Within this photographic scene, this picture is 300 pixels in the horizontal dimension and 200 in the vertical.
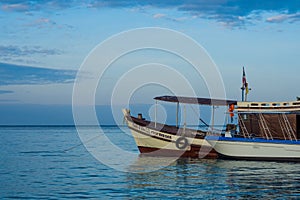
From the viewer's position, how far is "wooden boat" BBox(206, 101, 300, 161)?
3089 cm

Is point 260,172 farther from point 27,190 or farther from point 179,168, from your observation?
point 27,190

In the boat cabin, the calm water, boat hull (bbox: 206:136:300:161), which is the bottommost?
the calm water

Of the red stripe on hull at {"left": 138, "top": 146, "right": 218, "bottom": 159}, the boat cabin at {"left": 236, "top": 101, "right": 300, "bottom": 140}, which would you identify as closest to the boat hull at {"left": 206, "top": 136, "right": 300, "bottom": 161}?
the boat cabin at {"left": 236, "top": 101, "right": 300, "bottom": 140}

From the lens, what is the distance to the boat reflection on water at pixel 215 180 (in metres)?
20.6

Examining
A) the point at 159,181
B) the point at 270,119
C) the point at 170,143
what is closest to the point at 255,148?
the point at 270,119

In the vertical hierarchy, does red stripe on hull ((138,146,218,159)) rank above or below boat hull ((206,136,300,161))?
below

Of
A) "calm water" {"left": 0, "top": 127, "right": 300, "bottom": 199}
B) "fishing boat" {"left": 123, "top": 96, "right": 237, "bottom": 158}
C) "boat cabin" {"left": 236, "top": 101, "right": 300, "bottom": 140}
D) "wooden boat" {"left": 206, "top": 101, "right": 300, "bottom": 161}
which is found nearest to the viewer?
"calm water" {"left": 0, "top": 127, "right": 300, "bottom": 199}

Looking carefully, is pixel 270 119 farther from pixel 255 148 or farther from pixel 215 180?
pixel 215 180

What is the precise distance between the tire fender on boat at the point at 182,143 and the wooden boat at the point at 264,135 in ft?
7.02

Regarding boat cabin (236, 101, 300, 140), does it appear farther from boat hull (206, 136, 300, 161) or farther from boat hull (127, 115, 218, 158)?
boat hull (127, 115, 218, 158)

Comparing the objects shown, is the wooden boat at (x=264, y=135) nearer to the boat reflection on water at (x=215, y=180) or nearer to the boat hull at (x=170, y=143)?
the boat reflection on water at (x=215, y=180)

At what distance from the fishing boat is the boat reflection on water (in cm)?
141

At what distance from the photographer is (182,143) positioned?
1346 inches

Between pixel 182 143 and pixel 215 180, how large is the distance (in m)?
9.81
